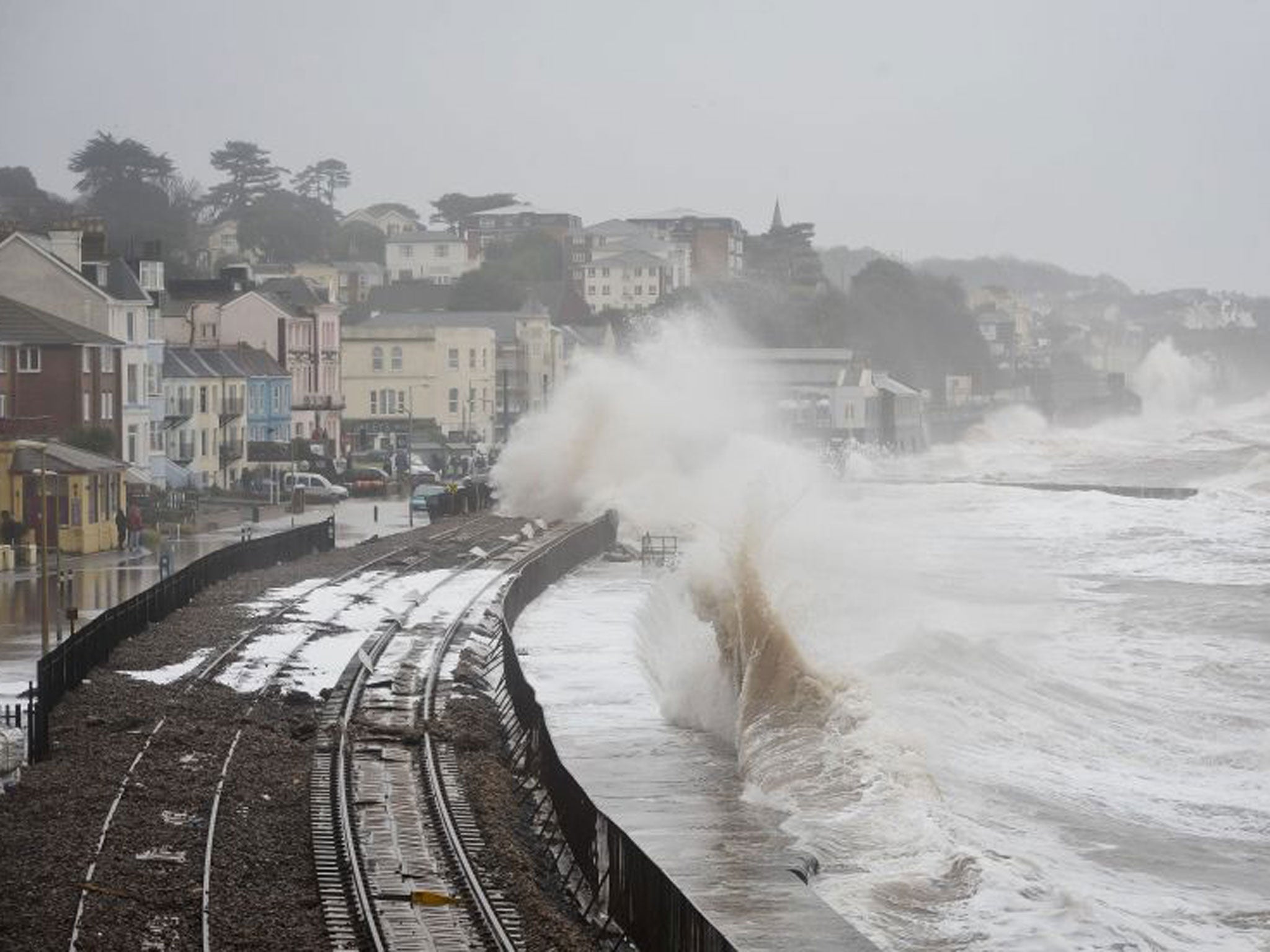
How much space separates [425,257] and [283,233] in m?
11.8

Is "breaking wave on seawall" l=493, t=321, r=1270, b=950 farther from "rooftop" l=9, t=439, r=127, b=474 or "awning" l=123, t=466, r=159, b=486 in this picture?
"rooftop" l=9, t=439, r=127, b=474

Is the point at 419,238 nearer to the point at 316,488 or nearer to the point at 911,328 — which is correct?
the point at 911,328

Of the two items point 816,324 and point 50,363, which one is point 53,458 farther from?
point 816,324

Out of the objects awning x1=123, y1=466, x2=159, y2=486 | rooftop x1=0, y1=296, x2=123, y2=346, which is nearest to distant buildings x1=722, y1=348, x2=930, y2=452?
awning x1=123, y1=466, x2=159, y2=486

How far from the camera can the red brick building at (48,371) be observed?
49594 mm

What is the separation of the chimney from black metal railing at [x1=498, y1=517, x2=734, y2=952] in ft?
114

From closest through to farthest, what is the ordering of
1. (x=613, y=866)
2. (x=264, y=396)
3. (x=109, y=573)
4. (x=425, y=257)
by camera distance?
1. (x=613, y=866)
2. (x=109, y=573)
3. (x=264, y=396)
4. (x=425, y=257)

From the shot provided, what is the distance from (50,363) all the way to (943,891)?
3682cm

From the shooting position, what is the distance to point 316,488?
6475 centimetres

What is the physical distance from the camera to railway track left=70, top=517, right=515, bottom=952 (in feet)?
49.2

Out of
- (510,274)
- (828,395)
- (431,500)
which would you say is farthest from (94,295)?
(510,274)

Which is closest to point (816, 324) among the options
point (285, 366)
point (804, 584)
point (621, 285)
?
point (621, 285)

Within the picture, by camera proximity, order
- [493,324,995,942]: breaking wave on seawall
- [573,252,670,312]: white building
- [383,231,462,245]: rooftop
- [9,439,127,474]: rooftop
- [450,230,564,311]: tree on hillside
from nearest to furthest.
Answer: [493,324,995,942]: breaking wave on seawall
[9,439,127,474]: rooftop
[450,230,564,311]: tree on hillside
[383,231,462,245]: rooftop
[573,252,670,312]: white building

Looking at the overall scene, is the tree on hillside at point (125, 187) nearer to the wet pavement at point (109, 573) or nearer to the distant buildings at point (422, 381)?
the distant buildings at point (422, 381)
